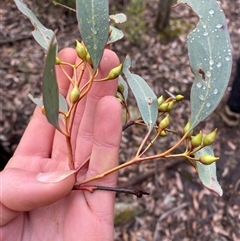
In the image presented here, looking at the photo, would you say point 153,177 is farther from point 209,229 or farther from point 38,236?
point 38,236

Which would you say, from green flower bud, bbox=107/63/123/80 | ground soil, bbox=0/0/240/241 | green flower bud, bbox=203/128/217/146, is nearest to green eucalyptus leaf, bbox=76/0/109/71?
green flower bud, bbox=107/63/123/80

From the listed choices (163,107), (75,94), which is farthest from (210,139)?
(75,94)

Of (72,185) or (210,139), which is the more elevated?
(210,139)

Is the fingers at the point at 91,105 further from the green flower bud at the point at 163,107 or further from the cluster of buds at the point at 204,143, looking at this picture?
the cluster of buds at the point at 204,143

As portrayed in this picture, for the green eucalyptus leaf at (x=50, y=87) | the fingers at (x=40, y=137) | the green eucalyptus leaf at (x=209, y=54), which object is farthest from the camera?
the fingers at (x=40, y=137)

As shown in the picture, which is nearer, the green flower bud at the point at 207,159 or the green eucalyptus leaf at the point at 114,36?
the green flower bud at the point at 207,159

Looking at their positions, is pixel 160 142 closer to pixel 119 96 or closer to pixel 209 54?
pixel 119 96

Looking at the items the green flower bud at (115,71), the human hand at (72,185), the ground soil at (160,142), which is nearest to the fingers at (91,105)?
the human hand at (72,185)
